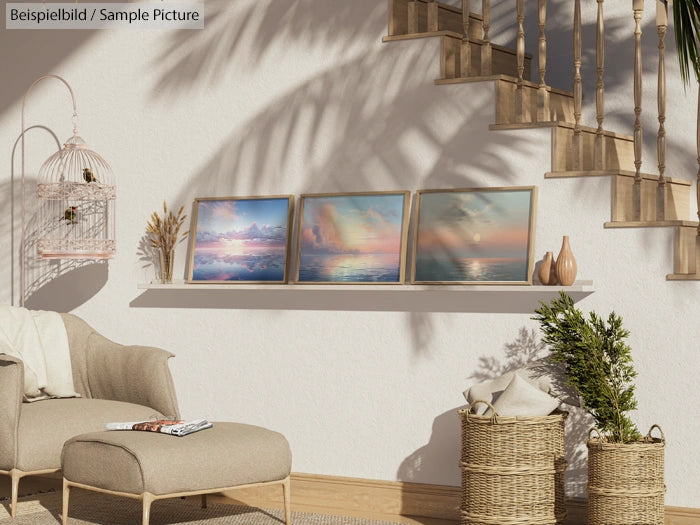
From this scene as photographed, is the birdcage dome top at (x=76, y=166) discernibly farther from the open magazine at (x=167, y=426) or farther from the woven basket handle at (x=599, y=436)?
the woven basket handle at (x=599, y=436)

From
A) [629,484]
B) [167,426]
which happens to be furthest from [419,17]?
[629,484]

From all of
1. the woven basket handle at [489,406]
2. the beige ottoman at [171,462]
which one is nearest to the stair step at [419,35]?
the woven basket handle at [489,406]

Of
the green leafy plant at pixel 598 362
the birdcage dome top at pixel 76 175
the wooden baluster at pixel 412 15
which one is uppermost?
the wooden baluster at pixel 412 15

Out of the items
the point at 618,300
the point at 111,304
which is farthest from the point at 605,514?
the point at 111,304

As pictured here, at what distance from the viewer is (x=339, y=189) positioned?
5023mm

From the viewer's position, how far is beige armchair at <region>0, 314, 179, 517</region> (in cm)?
443

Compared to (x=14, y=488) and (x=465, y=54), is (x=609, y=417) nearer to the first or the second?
(x=465, y=54)

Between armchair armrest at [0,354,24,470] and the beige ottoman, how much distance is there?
1.17ft

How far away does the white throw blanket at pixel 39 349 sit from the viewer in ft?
16.3

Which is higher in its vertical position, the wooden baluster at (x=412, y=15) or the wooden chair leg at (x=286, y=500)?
the wooden baluster at (x=412, y=15)

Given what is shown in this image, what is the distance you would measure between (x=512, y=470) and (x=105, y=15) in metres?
3.29

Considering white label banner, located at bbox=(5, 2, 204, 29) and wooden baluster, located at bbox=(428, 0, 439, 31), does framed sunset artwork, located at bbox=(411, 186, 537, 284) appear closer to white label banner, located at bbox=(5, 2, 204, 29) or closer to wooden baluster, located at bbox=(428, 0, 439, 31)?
wooden baluster, located at bbox=(428, 0, 439, 31)

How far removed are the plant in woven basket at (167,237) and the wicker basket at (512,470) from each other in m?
1.90

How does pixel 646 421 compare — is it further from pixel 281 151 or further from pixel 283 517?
pixel 281 151
